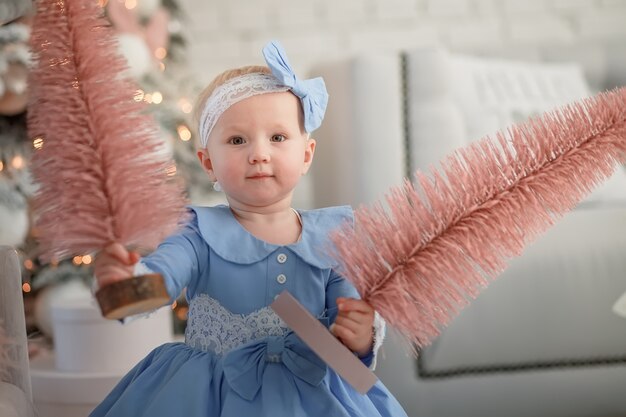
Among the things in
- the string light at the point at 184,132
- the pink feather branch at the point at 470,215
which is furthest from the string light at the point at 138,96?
the string light at the point at 184,132

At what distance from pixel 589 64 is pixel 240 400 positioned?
1.81 m

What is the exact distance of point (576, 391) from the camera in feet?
5.42

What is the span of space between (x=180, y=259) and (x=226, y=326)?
0.33 feet

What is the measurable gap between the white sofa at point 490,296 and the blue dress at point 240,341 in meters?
0.69

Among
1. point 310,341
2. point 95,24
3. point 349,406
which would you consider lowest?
point 349,406

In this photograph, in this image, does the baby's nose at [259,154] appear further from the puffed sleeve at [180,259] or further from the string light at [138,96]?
the string light at [138,96]

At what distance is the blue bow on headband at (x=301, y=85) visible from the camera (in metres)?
0.93

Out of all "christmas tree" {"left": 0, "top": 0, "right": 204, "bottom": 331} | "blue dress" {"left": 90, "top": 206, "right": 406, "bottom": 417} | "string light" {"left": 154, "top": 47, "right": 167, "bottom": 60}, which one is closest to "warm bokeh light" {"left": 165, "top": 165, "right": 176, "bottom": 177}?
"blue dress" {"left": 90, "top": 206, "right": 406, "bottom": 417}

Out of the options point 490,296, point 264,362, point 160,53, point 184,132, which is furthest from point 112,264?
point 160,53

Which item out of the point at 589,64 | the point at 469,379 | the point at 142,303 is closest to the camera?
the point at 142,303

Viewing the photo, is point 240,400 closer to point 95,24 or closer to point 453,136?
point 95,24

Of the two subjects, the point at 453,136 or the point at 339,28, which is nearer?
the point at 453,136

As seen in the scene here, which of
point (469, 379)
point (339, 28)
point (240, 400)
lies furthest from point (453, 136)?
point (339, 28)

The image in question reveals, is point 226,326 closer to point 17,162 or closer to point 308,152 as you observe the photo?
point 308,152
